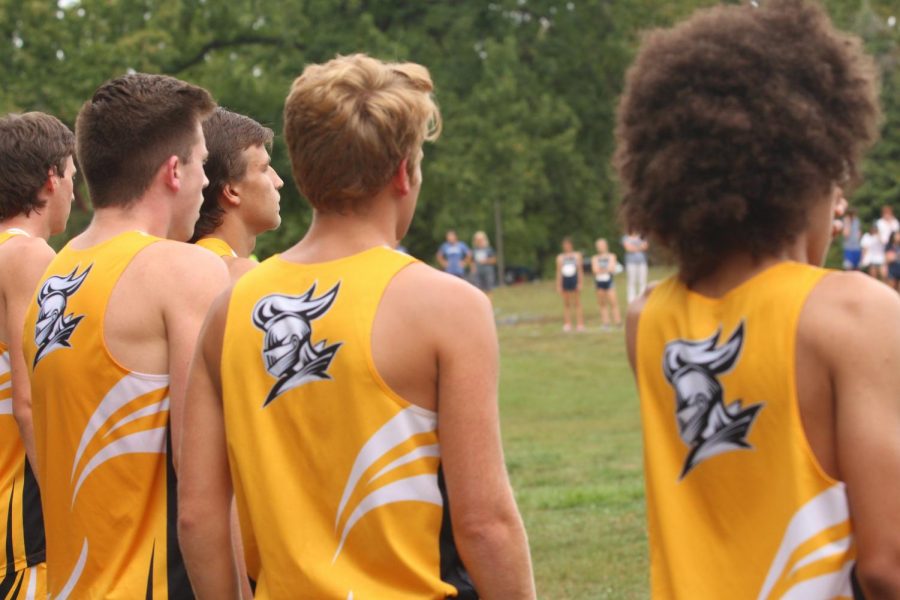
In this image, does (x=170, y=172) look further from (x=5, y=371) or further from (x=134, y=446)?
(x=5, y=371)

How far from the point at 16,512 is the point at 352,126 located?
2.44 meters

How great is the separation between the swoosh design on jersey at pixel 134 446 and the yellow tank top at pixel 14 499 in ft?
3.56

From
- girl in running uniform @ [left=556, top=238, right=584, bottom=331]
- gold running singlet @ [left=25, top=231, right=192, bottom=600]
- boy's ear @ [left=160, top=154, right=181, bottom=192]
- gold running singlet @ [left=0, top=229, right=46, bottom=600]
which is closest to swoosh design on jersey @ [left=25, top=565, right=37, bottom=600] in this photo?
gold running singlet @ [left=0, top=229, right=46, bottom=600]

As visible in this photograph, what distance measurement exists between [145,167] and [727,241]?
190 cm

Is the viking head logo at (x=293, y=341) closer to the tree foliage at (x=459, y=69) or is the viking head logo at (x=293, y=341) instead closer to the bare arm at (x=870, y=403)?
the bare arm at (x=870, y=403)

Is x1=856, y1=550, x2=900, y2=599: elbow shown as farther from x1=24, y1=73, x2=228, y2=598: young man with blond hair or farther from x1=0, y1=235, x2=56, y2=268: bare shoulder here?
x1=0, y1=235, x2=56, y2=268: bare shoulder

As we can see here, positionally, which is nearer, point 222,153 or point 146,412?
point 146,412

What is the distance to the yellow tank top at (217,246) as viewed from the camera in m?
4.46

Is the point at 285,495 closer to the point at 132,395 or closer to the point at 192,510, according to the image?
the point at 192,510

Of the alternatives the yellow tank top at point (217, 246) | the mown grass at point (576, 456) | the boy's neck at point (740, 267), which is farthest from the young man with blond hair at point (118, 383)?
the mown grass at point (576, 456)

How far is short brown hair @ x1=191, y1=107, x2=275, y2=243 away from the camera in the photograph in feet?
14.8

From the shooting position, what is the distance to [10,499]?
15.4 ft

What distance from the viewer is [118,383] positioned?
145 inches

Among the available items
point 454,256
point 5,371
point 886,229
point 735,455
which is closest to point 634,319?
point 735,455
